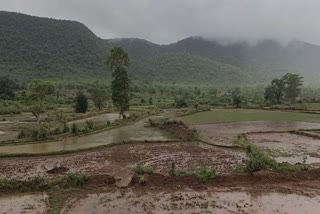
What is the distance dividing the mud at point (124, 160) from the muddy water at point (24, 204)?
269cm

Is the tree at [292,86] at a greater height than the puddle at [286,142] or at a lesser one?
greater

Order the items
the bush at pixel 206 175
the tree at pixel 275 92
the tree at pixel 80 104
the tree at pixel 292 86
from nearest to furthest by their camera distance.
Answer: the bush at pixel 206 175
the tree at pixel 80 104
the tree at pixel 292 86
the tree at pixel 275 92

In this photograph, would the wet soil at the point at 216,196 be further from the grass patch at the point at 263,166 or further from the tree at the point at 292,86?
the tree at the point at 292,86

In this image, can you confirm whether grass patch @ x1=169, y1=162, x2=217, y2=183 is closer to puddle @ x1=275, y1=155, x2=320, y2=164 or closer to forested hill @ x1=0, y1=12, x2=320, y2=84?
puddle @ x1=275, y1=155, x2=320, y2=164

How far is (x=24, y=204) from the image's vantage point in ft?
55.5

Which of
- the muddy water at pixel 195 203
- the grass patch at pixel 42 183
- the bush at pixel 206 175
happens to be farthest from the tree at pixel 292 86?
the grass patch at pixel 42 183

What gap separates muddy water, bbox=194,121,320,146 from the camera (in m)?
32.4

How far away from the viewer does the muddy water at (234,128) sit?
1277 inches

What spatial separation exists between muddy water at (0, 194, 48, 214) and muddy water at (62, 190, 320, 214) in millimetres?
Result: 1413

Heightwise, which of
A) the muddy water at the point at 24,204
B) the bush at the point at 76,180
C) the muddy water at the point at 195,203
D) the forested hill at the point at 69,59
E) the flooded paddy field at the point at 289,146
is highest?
the forested hill at the point at 69,59

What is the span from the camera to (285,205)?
16.6m

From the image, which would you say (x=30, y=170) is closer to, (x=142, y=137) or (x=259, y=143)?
(x=142, y=137)

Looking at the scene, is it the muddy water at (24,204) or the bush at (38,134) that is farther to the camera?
the bush at (38,134)

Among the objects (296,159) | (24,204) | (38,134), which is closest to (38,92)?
(38,134)
